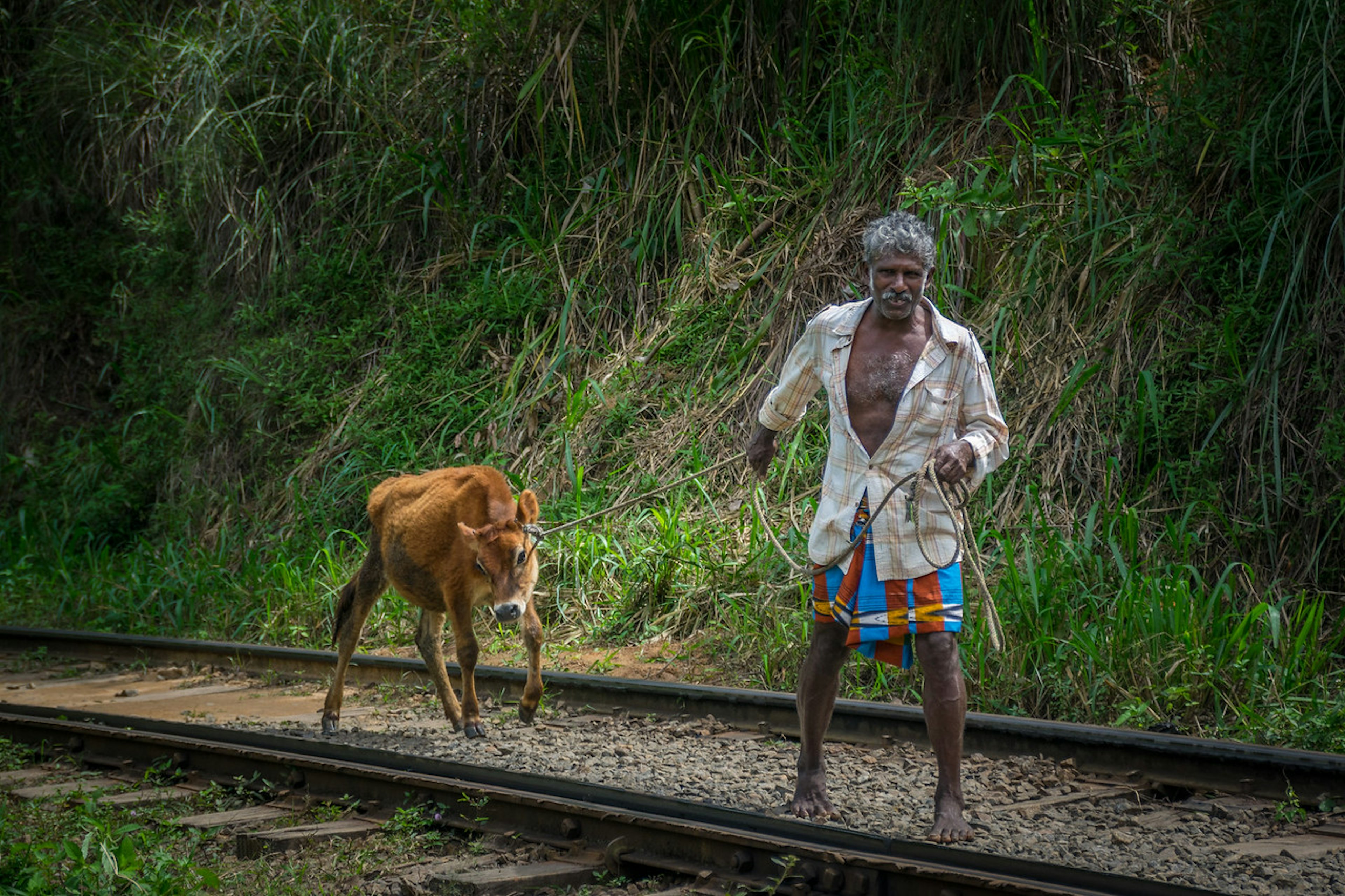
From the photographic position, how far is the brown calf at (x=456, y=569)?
7.04 metres

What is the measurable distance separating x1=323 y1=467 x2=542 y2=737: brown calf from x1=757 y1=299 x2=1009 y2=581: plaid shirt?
2.24 meters

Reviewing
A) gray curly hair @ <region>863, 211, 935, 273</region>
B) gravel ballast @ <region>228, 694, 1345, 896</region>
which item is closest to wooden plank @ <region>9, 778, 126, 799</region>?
gravel ballast @ <region>228, 694, 1345, 896</region>

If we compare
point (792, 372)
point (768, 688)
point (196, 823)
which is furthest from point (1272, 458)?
point (196, 823)

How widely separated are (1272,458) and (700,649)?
142 inches

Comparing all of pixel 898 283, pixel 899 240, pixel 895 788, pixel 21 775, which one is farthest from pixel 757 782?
pixel 21 775

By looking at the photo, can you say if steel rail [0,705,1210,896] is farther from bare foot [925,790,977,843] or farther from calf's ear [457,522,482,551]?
calf's ear [457,522,482,551]

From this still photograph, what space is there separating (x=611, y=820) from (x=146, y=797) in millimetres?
2323

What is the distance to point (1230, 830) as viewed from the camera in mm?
5141

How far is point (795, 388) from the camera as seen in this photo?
5465mm

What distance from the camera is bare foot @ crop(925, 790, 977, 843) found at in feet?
16.1

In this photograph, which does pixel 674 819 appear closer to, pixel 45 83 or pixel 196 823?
pixel 196 823

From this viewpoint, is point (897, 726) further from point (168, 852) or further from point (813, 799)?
point (168, 852)

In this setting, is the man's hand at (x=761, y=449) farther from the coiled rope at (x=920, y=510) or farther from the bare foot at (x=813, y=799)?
the bare foot at (x=813, y=799)

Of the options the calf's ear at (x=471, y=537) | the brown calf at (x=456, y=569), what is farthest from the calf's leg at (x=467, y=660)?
the calf's ear at (x=471, y=537)
